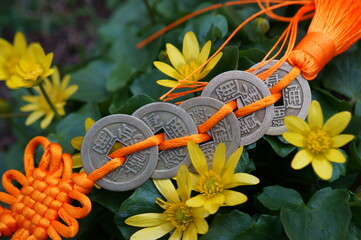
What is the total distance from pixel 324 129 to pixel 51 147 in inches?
19.8

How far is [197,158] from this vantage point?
2.37 feet

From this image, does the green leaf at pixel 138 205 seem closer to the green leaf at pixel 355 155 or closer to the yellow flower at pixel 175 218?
the yellow flower at pixel 175 218

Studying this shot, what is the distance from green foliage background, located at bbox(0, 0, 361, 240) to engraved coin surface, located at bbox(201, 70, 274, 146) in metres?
0.03

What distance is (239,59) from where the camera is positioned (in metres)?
0.87

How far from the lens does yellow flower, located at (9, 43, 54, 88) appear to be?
91cm

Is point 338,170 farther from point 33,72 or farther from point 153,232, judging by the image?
point 33,72

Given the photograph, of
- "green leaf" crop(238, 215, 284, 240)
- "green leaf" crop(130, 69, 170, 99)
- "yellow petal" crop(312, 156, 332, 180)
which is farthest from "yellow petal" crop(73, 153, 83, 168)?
"yellow petal" crop(312, 156, 332, 180)

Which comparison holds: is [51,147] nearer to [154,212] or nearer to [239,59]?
[154,212]

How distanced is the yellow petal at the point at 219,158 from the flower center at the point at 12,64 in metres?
0.55

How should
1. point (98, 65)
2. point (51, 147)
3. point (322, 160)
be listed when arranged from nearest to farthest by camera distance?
1. point (322, 160)
2. point (51, 147)
3. point (98, 65)

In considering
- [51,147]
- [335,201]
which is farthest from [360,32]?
[51,147]

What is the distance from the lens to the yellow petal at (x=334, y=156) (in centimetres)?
68

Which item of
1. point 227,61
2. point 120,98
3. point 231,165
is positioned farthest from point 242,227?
point 120,98

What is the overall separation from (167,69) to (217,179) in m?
0.25
